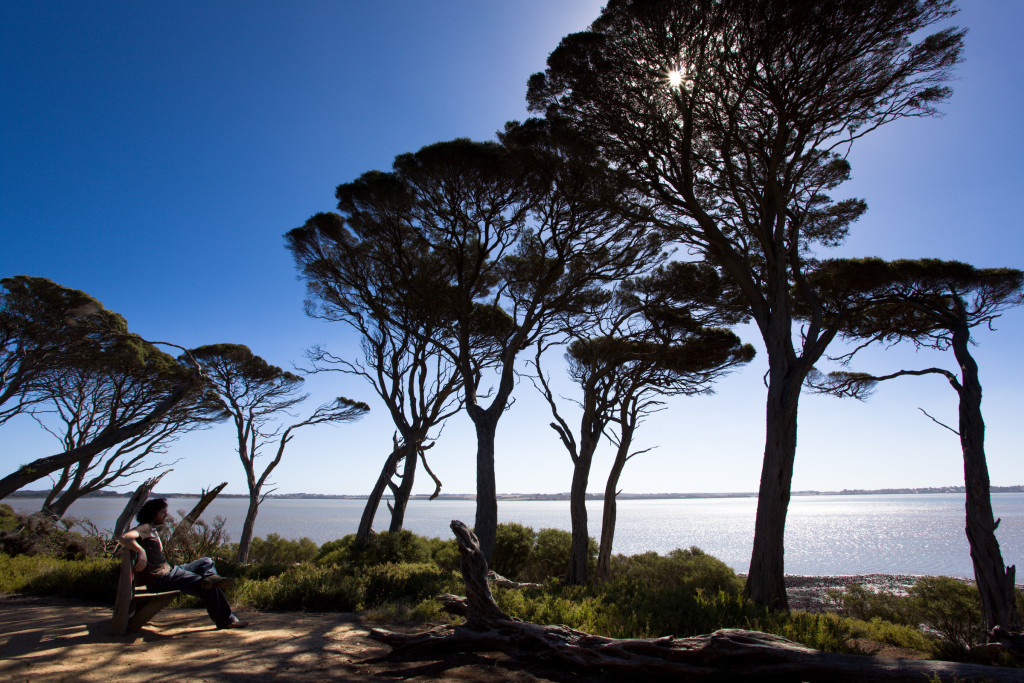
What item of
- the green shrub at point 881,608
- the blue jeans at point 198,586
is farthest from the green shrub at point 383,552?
the green shrub at point 881,608

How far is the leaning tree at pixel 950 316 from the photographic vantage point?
8195mm

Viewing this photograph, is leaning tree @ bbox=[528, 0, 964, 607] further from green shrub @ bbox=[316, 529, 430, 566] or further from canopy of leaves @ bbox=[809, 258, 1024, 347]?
green shrub @ bbox=[316, 529, 430, 566]

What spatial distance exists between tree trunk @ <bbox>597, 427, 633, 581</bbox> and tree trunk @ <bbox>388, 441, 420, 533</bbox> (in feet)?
16.5

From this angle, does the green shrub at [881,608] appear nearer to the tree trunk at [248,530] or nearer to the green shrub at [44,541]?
the green shrub at [44,541]

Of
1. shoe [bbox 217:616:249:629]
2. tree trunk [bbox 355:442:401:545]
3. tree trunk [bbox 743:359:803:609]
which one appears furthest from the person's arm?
tree trunk [bbox 355:442:401:545]

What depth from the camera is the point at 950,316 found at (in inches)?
380

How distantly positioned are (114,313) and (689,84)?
13976 millimetres

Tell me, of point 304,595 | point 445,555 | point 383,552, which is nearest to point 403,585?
point 304,595

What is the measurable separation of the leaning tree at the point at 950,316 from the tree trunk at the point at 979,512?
0.04ft

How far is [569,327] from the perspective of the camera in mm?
12516

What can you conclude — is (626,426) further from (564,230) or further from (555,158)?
(555,158)

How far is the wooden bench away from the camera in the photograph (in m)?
4.31

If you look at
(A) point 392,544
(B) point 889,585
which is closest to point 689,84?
(A) point 392,544

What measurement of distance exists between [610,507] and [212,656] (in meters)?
10.4
